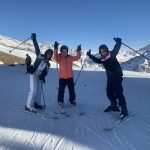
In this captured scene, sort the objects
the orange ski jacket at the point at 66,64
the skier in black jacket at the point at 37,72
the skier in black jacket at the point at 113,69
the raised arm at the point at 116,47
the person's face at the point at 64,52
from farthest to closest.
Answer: the orange ski jacket at the point at 66,64
the person's face at the point at 64,52
the skier in black jacket at the point at 37,72
the raised arm at the point at 116,47
the skier in black jacket at the point at 113,69

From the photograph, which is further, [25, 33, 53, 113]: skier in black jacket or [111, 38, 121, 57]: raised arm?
[25, 33, 53, 113]: skier in black jacket

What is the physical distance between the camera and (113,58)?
11586 mm

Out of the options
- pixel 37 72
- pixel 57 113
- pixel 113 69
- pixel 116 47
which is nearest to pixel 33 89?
pixel 37 72

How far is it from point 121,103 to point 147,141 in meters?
2.48

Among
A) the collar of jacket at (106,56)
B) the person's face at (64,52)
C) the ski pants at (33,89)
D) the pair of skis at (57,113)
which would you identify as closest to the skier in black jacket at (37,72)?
the ski pants at (33,89)

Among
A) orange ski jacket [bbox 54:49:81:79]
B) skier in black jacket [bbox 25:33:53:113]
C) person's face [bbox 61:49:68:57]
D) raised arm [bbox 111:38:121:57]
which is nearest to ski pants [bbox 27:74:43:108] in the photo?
skier in black jacket [bbox 25:33:53:113]

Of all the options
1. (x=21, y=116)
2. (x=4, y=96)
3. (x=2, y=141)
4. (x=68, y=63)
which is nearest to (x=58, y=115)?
(x=21, y=116)

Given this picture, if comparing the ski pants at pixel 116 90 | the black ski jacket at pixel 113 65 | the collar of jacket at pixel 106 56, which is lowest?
the ski pants at pixel 116 90

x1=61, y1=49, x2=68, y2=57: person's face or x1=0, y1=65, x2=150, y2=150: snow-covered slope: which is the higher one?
x1=61, y1=49, x2=68, y2=57: person's face

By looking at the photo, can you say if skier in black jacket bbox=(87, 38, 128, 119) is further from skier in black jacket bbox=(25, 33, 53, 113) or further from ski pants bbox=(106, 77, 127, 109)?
skier in black jacket bbox=(25, 33, 53, 113)

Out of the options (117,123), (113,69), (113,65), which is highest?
(113,65)

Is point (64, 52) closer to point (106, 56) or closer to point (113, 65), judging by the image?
point (106, 56)

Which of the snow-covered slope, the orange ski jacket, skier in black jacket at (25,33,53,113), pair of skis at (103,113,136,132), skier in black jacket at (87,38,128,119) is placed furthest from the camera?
the orange ski jacket

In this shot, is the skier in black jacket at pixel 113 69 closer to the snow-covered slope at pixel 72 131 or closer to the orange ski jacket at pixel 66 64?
the snow-covered slope at pixel 72 131
